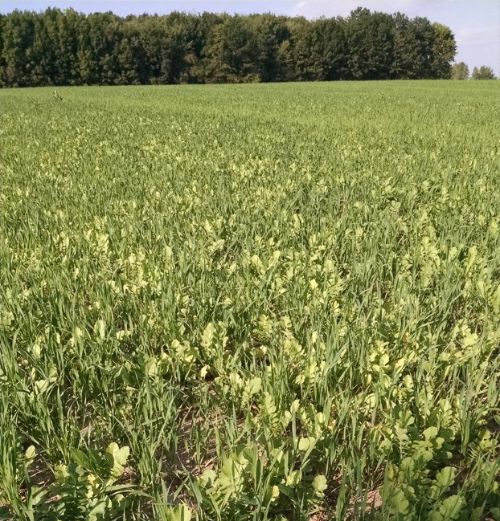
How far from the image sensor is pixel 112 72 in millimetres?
62719

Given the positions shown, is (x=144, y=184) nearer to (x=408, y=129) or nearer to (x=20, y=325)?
(x=20, y=325)

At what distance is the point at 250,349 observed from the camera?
276cm

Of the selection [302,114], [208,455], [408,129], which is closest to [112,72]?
[302,114]

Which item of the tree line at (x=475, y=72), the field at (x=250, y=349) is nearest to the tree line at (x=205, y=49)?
the tree line at (x=475, y=72)

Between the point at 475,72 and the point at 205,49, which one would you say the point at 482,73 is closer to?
the point at 475,72

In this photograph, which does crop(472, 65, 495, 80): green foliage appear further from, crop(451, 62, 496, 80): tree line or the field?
the field

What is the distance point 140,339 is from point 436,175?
16.4 feet

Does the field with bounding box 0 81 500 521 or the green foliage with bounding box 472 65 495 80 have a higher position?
the green foliage with bounding box 472 65 495 80

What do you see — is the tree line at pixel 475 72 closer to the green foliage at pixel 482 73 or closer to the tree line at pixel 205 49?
the green foliage at pixel 482 73

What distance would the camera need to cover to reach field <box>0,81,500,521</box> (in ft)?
5.65

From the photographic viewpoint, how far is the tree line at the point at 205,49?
201ft

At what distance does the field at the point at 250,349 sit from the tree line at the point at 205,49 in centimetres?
6393

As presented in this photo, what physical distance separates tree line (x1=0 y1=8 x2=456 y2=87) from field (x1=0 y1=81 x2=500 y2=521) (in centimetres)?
6393

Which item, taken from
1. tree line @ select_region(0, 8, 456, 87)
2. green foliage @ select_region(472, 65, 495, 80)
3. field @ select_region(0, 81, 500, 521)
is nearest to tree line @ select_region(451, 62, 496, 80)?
green foliage @ select_region(472, 65, 495, 80)
